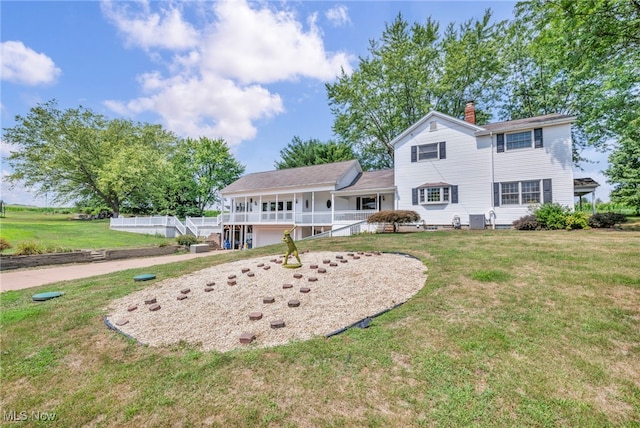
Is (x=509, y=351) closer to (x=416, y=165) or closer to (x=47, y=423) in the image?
(x=47, y=423)

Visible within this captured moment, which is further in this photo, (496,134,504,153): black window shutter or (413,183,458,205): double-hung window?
(413,183,458,205): double-hung window

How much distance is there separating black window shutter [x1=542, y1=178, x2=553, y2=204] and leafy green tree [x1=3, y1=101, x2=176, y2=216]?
32.6 meters

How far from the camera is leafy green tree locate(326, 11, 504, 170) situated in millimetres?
24203

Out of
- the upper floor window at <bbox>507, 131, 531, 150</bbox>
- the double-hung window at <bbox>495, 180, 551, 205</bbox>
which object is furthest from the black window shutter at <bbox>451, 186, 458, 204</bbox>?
the upper floor window at <bbox>507, 131, 531, 150</bbox>

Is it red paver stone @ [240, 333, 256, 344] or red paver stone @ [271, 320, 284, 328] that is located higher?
red paver stone @ [271, 320, 284, 328]

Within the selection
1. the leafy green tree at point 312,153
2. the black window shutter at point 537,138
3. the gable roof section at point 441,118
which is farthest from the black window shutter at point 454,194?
the leafy green tree at point 312,153

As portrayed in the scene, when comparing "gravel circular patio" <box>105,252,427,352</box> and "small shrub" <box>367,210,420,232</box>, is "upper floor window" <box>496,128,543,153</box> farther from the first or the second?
"gravel circular patio" <box>105,252,427,352</box>

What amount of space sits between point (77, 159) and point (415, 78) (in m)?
37.0

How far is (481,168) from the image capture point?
15.7 metres

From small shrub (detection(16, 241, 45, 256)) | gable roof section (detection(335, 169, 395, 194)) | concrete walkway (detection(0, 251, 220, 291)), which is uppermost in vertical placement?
gable roof section (detection(335, 169, 395, 194))

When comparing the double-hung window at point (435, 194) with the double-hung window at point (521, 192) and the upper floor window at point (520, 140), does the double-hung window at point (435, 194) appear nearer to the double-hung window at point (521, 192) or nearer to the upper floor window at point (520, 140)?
the double-hung window at point (521, 192)

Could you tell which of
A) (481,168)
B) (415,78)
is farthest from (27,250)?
(415,78)

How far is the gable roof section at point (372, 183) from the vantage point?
18.7 metres

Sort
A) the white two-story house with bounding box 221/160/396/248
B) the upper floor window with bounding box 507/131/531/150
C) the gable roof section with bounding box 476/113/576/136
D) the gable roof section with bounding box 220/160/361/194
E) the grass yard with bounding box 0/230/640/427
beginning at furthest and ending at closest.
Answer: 1. the gable roof section with bounding box 220/160/361/194
2. the white two-story house with bounding box 221/160/396/248
3. the upper floor window with bounding box 507/131/531/150
4. the gable roof section with bounding box 476/113/576/136
5. the grass yard with bounding box 0/230/640/427
